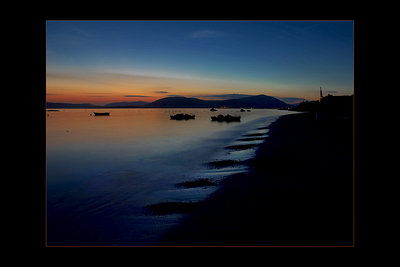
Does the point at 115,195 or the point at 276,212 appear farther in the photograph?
the point at 115,195

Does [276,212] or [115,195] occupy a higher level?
[276,212]

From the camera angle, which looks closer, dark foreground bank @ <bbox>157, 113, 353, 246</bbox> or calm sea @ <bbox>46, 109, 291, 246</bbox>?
dark foreground bank @ <bbox>157, 113, 353, 246</bbox>

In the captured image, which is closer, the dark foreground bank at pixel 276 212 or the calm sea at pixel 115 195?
the dark foreground bank at pixel 276 212

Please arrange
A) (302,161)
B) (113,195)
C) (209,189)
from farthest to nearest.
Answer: (302,161) < (113,195) < (209,189)

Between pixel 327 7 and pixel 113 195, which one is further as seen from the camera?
pixel 113 195

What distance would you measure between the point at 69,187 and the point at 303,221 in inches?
364
